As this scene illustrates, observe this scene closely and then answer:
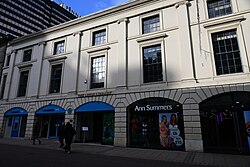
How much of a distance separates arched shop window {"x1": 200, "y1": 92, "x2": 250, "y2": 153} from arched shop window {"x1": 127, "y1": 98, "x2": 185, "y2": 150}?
1.63 metres

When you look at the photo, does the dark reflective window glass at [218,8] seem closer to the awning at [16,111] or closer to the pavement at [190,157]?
the pavement at [190,157]

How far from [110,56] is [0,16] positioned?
6012 cm

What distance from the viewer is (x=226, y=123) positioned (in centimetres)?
1088

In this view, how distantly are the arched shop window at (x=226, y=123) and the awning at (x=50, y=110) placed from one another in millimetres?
12467

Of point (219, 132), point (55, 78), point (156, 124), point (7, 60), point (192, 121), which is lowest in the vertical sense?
point (219, 132)

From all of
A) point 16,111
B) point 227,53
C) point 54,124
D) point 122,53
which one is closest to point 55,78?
point 54,124

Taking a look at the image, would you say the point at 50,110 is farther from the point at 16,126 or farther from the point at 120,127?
the point at 120,127

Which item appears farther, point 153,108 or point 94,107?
point 94,107

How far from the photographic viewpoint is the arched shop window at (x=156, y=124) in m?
12.0

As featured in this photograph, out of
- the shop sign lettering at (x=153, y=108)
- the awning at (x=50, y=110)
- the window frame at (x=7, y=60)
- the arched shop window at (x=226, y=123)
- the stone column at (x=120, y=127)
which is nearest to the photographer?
the arched shop window at (x=226, y=123)

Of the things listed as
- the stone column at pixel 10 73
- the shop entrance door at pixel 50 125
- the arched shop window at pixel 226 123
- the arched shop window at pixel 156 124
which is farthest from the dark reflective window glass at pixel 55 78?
the arched shop window at pixel 226 123

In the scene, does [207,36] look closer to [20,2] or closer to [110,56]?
[110,56]

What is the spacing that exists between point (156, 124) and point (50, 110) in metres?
10.7

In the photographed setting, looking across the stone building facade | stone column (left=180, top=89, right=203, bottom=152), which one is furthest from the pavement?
the stone building facade
